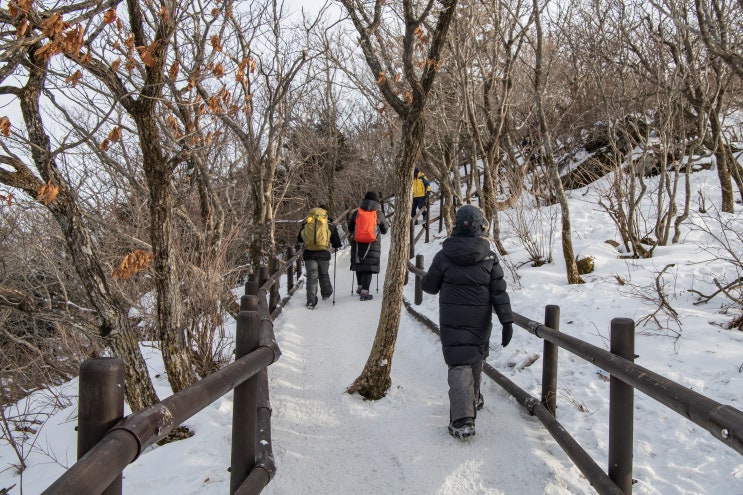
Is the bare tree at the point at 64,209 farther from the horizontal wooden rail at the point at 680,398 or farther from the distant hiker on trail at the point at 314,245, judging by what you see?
the distant hiker on trail at the point at 314,245

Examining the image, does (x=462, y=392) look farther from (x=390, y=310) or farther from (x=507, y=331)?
(x=390, y=310)

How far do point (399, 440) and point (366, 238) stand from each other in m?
5.60

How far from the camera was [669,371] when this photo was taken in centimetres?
464

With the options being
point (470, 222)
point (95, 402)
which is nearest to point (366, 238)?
point (470, 222)

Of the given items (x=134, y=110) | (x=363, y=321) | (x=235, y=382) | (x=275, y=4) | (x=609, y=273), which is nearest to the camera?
(x=235, y=382)

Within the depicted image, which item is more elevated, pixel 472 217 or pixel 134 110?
pixel 134 110

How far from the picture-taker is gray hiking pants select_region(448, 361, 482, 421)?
13.1 ft

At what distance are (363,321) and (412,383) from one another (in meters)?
2.90

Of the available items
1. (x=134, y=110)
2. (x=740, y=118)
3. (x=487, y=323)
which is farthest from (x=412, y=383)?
(x=740, y=118)

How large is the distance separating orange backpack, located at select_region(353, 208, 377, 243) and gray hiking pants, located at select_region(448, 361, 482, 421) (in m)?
5.36

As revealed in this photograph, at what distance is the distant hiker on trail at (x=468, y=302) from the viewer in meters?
4.11

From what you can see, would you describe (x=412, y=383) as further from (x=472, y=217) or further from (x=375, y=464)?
(x=472, y=217)

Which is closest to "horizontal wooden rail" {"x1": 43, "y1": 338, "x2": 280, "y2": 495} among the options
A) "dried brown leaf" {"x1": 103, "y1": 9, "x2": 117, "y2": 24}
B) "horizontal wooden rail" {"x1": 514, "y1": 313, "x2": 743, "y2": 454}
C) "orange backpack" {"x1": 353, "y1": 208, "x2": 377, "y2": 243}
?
"horizontal wooden rail" {"x1": 514, "y1": 313, "x2": 743, "y2": 454}

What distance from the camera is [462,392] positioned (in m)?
4.03
